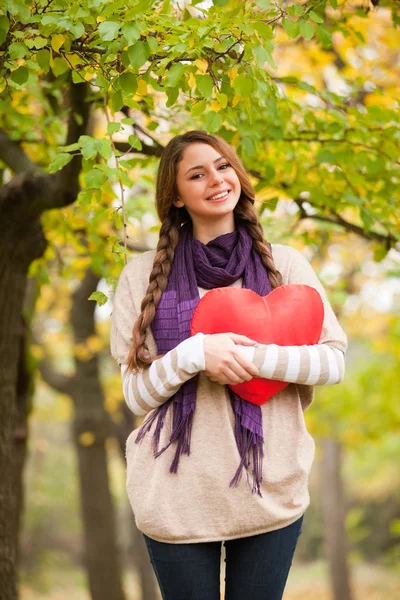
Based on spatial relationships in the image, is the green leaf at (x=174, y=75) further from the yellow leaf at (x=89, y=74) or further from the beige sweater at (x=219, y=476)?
Answer: the beige sweater at (x=219, y=476)

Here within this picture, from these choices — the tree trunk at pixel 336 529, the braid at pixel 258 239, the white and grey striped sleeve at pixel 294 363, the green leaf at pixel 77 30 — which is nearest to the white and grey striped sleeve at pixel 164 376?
the white and grey striped sleeve at pixel 294 363

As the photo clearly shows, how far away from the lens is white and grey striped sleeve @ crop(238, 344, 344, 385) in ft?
6.34

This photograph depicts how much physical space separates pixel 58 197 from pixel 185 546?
74.9 inches

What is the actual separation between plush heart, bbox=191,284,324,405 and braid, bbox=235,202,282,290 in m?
0.14

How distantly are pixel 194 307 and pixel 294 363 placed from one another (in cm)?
34

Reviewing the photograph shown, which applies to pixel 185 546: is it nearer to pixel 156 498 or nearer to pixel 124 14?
pixel 156 498

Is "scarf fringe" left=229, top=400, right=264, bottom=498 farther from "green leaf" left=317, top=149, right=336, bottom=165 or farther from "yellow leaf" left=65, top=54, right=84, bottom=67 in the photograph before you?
"green leaf" left=317, top=149, right=336, bottom=165

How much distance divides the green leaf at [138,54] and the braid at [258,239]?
0.61 m

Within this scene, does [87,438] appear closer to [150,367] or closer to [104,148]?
[104,148]

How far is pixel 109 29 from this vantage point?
1856 millimetres

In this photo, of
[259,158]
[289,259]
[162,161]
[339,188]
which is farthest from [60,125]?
[289,259]

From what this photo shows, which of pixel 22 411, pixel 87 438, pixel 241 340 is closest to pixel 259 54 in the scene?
pixel 241 340

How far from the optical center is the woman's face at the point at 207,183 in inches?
86.5

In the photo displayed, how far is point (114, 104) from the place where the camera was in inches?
85.1
